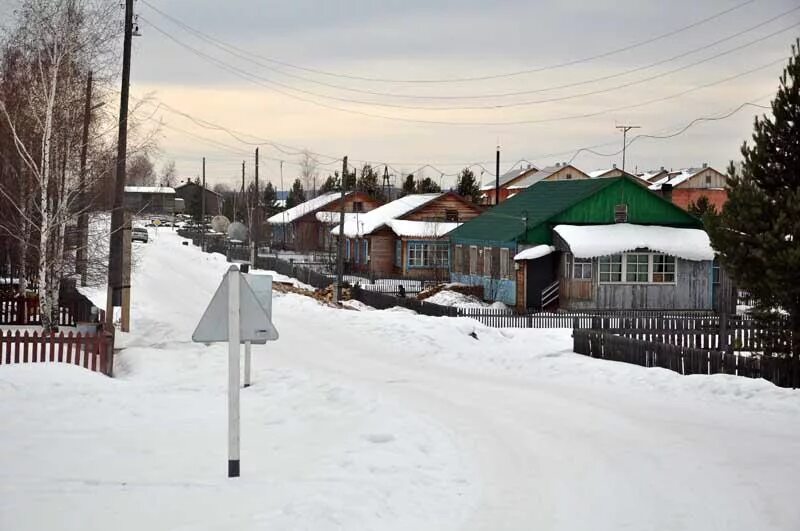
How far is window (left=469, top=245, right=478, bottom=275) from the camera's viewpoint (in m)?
49.0

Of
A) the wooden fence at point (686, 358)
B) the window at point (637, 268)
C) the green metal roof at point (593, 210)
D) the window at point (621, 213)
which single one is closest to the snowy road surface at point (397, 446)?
the wooden fence at point (686, 358)

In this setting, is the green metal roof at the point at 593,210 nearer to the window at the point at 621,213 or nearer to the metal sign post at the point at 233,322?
the window at the point at 621,213

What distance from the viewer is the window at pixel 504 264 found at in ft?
145

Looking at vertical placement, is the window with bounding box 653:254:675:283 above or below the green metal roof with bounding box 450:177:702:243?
below

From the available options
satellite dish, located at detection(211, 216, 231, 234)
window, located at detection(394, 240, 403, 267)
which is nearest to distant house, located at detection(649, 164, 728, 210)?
satellite dish, located at detection(211, 216, 231, 234)

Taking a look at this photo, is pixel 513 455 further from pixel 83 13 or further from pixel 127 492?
pixel 83 13

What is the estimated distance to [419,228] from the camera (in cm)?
5975

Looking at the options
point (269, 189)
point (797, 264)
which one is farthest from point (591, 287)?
point (269, 189)

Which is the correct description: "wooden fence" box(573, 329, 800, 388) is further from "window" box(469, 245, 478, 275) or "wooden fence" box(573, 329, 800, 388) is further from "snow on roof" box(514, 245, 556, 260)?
"window" box(469, 245, 478, 275)

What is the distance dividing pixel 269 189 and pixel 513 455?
12043cm

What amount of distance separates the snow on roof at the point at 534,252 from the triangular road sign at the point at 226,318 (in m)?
32.0

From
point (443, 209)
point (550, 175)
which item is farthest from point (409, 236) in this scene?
point (550, 175)

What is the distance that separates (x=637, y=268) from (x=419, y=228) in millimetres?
20703

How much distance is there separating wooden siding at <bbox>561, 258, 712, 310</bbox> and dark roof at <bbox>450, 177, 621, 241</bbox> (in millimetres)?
4146
